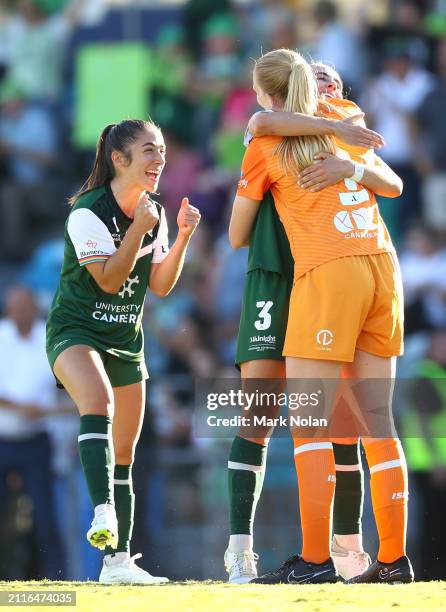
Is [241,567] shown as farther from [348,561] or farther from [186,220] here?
[186,220]

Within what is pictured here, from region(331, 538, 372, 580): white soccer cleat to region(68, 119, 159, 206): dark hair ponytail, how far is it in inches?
76.8

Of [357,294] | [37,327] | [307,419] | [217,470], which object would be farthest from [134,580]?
[37,327]

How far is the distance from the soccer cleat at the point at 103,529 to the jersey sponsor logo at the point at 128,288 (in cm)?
98

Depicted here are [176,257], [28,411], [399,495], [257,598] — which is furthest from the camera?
[28,411]

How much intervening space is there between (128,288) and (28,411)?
3752mm

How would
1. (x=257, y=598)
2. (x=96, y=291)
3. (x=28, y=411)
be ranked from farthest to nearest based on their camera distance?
(x=28, y=411)
(x=96, y=291)
(x=257, y=598)

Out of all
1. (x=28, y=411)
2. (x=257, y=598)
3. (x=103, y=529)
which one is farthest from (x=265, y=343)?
(x=28, y=411)

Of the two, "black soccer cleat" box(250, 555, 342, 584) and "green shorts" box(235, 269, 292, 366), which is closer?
"black soccer cleat" box(250, 555, 342, 584)

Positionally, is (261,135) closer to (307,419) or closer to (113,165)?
(113,165)

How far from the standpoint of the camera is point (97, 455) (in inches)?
208

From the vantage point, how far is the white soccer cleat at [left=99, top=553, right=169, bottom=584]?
561 centimetres

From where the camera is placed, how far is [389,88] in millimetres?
10836

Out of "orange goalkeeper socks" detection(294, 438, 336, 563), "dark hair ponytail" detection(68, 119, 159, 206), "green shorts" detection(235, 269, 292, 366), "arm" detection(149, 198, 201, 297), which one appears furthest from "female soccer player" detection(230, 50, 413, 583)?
"dark hair ponytail" detection(68, 119, 159, 206)

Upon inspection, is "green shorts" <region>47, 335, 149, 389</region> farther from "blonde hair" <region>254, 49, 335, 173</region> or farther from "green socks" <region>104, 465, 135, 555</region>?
"blonde hair" <region>254, 49, 335, 173</region>
